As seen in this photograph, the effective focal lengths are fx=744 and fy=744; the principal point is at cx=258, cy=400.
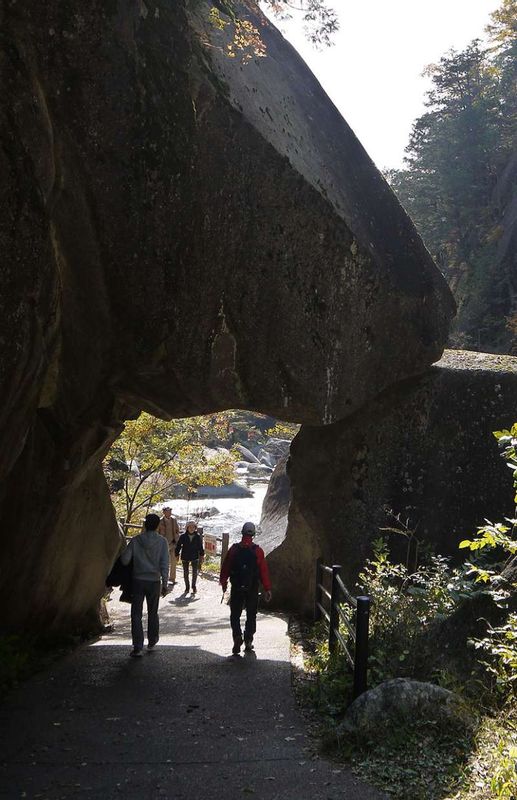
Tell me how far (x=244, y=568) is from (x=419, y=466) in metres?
3.31

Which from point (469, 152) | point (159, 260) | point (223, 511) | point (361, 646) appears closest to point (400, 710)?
point (361, 646)

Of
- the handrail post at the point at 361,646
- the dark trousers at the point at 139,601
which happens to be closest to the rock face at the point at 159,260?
the dark trousers at the point at 139,601

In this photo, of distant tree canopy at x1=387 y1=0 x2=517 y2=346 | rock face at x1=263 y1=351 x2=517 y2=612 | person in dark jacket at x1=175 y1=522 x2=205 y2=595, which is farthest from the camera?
distant tree canopy at x1=387 y1=0 x2=517 y2=346

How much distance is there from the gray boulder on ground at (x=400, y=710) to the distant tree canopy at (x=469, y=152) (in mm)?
23874

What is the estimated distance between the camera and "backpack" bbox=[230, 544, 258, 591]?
9.19 m

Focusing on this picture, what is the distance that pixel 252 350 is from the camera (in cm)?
912

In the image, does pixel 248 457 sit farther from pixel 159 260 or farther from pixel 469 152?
pixel 159 260

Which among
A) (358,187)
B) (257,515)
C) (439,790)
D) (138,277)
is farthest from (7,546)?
(257,515)

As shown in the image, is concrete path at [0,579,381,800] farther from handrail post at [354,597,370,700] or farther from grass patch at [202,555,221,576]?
grass patch at [202,555,221,576]

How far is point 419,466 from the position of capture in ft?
36.1

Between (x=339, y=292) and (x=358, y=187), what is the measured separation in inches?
69.9

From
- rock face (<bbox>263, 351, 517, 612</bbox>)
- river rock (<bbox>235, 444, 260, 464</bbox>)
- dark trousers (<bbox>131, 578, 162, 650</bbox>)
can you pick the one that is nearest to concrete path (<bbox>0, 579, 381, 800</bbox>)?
dark trousers (<bbox>131, 578, 162, 650</bbox>)

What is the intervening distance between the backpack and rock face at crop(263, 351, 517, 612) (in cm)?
215

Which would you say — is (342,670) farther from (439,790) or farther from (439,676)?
(439,790)
